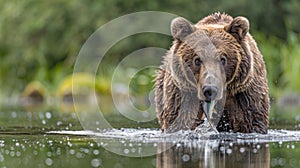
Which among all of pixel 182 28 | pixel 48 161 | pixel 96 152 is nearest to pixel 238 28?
pixel 182 28

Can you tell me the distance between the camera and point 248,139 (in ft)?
27.2

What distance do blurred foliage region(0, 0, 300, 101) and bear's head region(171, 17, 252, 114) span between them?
40.8ft

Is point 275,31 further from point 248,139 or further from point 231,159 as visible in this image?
point 231,159

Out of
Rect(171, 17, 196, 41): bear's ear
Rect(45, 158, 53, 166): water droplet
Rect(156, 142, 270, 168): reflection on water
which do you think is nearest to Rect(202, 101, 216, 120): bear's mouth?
Rect(156, 142, 270, 168): reflection on water

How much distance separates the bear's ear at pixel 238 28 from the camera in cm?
834

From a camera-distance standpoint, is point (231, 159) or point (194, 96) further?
point (194, 96)

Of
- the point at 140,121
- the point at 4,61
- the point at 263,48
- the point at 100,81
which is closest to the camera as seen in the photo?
the point at 140,121

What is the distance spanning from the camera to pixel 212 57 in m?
8.06

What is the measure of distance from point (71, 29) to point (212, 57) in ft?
54.7

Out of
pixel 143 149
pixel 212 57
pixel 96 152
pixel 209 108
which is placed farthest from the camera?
pixel 209 108

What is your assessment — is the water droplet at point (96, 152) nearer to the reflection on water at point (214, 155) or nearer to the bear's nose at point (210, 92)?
the reflection on water at point (214, 155)

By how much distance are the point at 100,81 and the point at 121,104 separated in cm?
333

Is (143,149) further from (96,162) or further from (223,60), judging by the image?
(223,60)

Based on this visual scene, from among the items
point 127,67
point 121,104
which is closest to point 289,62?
point 121,104
